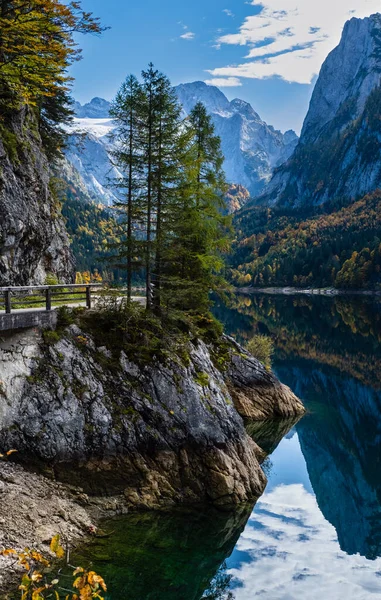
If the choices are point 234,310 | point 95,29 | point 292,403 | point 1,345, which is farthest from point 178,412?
point 234,310

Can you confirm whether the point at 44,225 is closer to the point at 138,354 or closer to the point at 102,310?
the point at 102,310

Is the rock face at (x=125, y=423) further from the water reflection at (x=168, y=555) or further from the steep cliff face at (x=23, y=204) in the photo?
the steep cliff face at (x=23, y=204)

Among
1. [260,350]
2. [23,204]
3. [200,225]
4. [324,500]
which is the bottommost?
[324,500]

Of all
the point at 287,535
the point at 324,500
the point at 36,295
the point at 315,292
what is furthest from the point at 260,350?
the point at 315,292

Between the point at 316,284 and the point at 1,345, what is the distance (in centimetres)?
17493

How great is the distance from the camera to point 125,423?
19.4 metres

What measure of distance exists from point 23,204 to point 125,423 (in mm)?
14905

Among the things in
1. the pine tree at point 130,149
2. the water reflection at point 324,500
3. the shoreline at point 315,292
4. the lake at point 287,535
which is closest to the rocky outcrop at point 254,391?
the lake at point 287,535

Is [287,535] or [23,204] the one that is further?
[23,204]

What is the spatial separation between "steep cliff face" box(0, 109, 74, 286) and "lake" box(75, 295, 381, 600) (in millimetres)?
16426

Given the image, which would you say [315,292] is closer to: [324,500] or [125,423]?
[324,500]

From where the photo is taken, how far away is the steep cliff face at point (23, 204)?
84.1 feet

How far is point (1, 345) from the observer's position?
17.9m

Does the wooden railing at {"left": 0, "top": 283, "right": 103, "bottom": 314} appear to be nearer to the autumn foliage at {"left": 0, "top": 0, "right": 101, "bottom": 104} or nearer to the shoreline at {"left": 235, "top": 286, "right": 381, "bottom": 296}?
the autumn foliage at {"left": 0, "top": 0, "right": 101, "bottom": 104}
